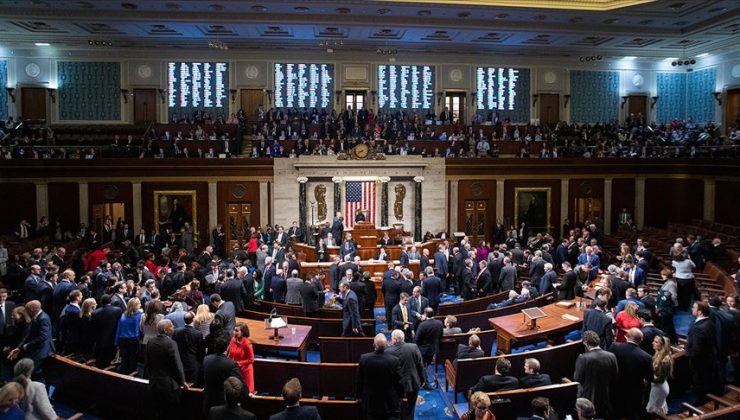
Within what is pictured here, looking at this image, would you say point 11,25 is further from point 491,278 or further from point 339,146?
point 491,278

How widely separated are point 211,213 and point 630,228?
15904 mm

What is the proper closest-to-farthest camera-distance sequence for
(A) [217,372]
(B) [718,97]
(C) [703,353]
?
(A) [217,372] < (C) [703,353] < (B) [718,97]

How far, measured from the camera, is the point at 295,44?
84.3ft

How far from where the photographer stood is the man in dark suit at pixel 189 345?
7305 millimetres

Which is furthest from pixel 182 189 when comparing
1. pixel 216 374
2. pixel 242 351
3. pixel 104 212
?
pixel 216 374

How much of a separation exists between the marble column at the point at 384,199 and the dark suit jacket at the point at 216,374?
615 inches

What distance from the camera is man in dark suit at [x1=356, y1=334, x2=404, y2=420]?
6.32 m

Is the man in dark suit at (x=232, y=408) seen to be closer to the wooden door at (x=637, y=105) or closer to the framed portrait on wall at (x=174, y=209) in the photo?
the framed portrait on wall at (x=174, y=209)

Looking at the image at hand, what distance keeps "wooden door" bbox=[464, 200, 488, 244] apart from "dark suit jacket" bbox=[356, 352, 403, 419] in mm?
17172

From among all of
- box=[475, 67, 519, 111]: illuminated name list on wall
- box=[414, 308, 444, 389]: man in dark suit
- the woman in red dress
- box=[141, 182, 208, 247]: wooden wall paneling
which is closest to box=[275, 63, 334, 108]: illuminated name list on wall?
box=[141, 182, 208, 247]: wooden wall paneling

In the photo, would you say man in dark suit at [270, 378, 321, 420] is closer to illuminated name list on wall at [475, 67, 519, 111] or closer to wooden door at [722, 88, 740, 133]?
illuminated name list on wall at [475, 67, 519, 111]

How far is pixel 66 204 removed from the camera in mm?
21406

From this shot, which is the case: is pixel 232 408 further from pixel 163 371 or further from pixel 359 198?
pixel 359 198

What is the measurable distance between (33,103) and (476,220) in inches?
781
